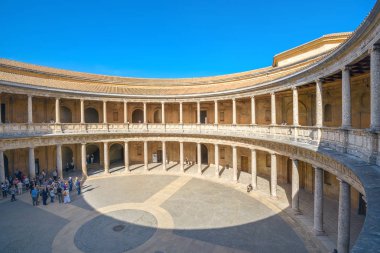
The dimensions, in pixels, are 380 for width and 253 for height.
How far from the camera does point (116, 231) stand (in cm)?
1296

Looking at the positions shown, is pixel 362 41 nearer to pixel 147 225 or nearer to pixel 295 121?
pixel 295 121

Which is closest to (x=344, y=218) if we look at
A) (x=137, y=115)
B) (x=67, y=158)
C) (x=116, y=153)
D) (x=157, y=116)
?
(x=157, y=116)

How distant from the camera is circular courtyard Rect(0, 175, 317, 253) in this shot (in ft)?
37.6

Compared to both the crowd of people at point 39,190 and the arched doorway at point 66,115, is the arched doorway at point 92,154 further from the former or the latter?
the crowd of people at point 39,190

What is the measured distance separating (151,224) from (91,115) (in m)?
20.9

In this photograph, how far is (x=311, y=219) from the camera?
1405 cm

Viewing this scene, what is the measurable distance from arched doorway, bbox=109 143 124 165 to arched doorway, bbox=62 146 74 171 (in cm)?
533

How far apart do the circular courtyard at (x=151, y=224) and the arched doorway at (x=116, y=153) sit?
40.2 feet

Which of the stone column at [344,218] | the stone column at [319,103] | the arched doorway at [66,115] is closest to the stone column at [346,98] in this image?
the stone column at [319,103]

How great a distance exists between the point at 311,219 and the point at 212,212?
6.51 m

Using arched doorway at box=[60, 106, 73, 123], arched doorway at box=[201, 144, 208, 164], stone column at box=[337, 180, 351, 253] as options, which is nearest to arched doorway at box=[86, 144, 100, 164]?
arched doorway at box=[60, 106, 73, 123]

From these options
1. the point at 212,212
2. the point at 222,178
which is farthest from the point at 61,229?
the point at 222,178

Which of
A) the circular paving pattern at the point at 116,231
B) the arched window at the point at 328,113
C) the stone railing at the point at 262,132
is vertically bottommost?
the circular paving pattern at the point at 116,231

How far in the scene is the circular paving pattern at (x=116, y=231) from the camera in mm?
11484
